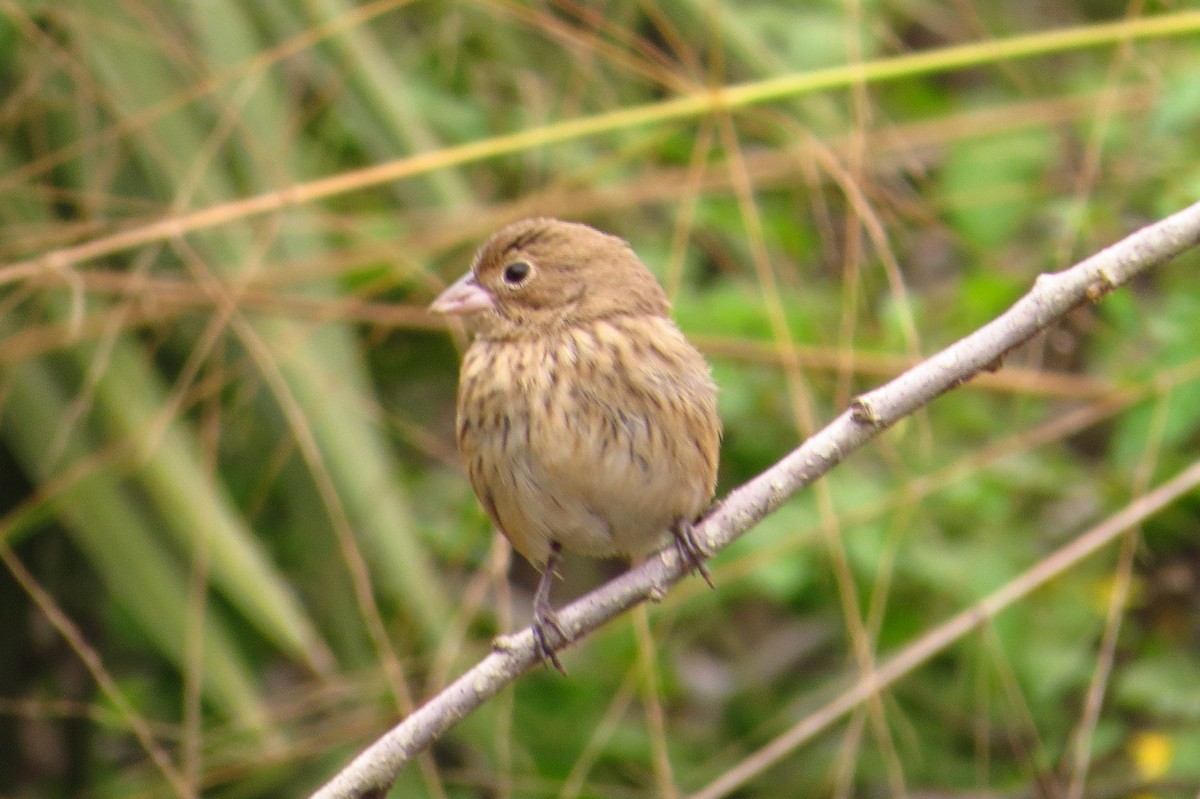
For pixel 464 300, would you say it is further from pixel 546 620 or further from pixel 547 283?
pixel 546 620

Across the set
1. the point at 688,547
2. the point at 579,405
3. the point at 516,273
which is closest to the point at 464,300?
the point at 516,273

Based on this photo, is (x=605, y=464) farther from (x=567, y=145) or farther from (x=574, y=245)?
(x=567, y=145)

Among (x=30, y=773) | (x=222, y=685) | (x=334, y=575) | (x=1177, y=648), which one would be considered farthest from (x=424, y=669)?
(x=1177, y=648)

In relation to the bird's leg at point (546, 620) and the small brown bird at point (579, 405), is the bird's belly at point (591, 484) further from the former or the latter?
the bird's leg at point (546, 620)

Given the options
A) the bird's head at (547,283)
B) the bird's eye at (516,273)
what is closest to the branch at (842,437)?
the bird's head at (547,283)

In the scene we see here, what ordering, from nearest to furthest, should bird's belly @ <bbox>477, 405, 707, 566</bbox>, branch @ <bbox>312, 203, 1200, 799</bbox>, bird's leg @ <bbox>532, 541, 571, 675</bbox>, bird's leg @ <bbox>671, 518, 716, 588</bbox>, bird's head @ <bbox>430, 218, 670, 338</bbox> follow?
branch @ <bbox>312, 203, 1200, 799</bbox>
bird's leg @ <bbox>532, 541, 571, 675</bbox>
bird's leg @ <bbox>671, 518, 716, 588</bbox>
bird's belly @ <bbox>477, 405, 707, 566</bbox>
bird's head @ <bbox>430, 218, 670, 338</bbox>

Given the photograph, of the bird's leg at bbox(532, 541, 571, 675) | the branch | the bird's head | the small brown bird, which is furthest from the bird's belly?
the branch

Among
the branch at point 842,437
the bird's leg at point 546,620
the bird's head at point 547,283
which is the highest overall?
the bird's head at point 547,283

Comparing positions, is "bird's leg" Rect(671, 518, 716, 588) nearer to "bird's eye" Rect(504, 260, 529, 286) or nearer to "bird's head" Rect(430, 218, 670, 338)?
"bird's head" Rect(430, 218, 670, 338)
